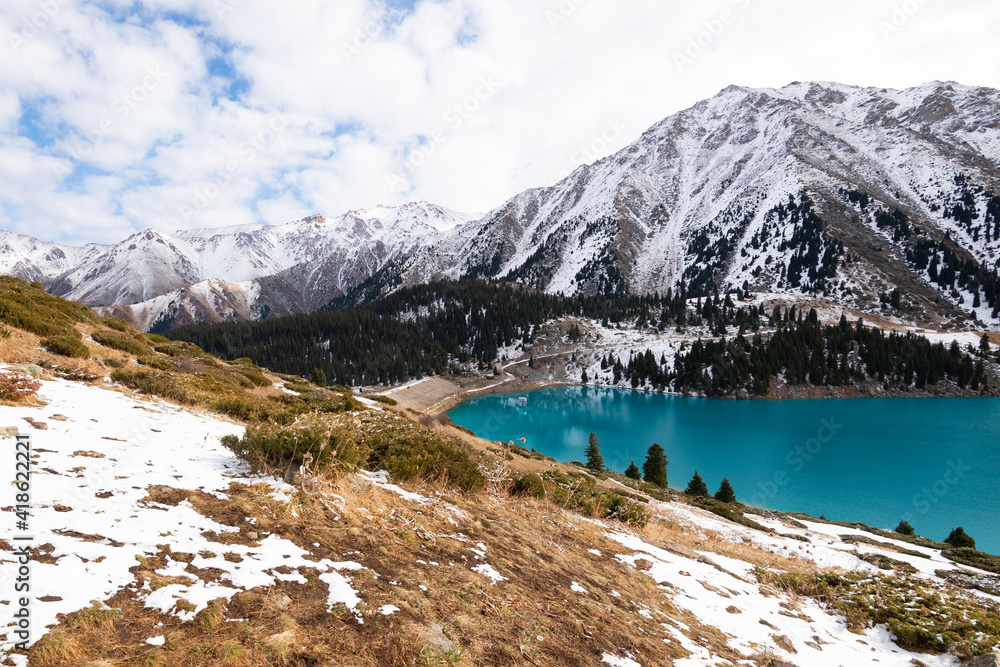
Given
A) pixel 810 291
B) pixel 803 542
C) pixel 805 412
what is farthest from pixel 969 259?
pixel 803 542

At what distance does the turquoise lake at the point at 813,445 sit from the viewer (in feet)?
125

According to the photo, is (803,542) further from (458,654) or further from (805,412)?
(805,412)

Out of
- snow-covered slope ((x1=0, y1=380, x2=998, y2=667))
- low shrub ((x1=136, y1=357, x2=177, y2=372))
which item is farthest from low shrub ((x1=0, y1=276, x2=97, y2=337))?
snow-covered slope ((x1=0, y1=380, x2=998, y2=667))

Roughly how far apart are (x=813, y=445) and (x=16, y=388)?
240ft

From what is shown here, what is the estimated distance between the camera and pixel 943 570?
14656 millimetres

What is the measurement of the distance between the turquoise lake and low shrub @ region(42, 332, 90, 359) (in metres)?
22.9

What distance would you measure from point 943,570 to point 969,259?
21656 centimetres

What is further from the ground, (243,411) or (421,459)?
(421,459)

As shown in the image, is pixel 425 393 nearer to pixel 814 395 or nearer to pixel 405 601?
pixel 814 395

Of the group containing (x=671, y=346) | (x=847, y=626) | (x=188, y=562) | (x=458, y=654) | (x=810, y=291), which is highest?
(x=810, y=291)

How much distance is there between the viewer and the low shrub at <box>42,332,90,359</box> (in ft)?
43.6

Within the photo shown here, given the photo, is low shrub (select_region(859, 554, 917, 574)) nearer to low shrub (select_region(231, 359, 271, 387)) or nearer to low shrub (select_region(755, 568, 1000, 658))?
low shrub (select_region(755, 568, 1000, 658))

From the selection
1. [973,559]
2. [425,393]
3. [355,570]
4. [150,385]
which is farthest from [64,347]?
[425,393]

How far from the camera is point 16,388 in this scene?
295 inches
